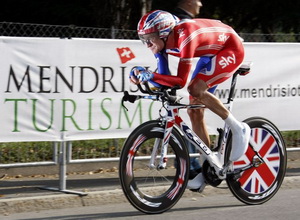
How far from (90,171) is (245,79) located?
213 cm

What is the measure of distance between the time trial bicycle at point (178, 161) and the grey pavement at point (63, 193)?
28 centimetres

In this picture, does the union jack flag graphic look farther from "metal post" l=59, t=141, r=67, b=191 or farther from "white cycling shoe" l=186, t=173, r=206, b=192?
"metal post" l=59, t=141, r=67, b=191

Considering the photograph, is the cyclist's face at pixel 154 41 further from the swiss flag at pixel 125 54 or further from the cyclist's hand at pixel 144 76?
the swiss flag at pixel 125 54

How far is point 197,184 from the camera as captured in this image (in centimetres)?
659

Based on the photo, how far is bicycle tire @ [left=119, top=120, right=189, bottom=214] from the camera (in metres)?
6.22

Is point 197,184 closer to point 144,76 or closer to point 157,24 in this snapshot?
point 144,76

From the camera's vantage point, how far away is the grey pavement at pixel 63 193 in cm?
683

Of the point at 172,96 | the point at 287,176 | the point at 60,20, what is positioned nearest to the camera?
the point at 172,96

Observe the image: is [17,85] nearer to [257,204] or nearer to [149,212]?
[149,212]

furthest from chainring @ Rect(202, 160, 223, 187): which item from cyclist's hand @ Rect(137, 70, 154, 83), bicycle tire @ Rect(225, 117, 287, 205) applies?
cyclist's hand @ Rect(137, 70, 154, 83)

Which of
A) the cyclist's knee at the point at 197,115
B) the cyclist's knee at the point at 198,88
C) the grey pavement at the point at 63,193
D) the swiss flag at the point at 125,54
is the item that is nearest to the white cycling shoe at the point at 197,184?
the grey pavement at the point at 63,193

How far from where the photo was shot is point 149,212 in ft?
20.8

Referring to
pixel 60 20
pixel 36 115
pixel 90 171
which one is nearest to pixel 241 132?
pixel 36 115

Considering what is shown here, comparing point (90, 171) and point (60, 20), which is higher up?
point (60, 20)
